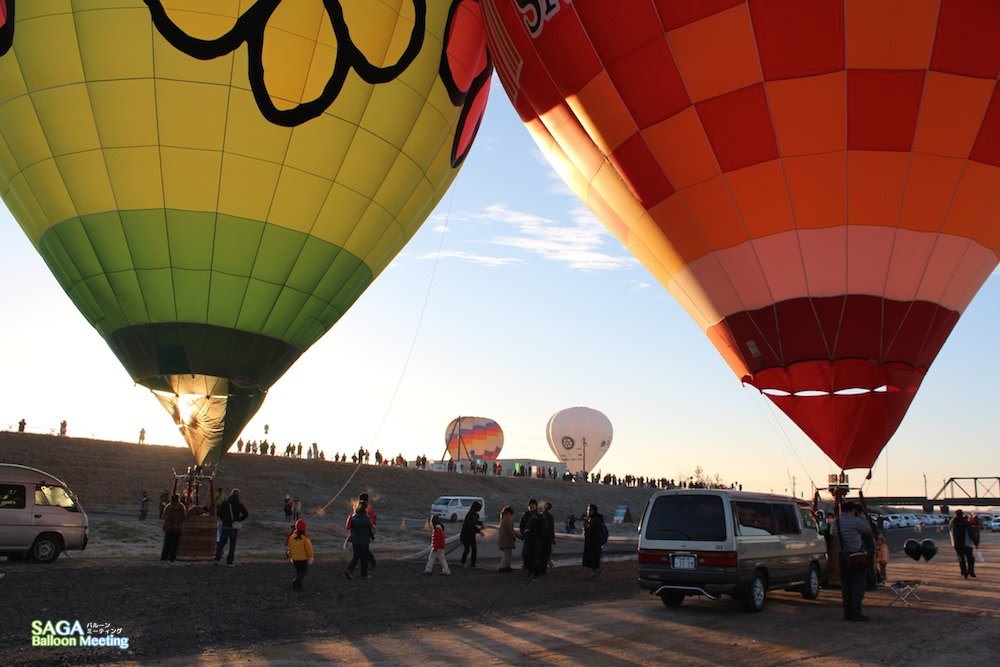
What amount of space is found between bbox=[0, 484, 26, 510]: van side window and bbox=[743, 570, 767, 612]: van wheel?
1230cm

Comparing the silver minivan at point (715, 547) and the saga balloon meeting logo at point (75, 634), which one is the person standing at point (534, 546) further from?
the saga balloon meeting logo at point (75, 634)

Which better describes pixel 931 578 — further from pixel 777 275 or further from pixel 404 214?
pixel 404 214

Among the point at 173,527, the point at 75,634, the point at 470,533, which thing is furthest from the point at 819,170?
the point at 173,527

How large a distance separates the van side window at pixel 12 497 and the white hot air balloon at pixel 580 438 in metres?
59.1

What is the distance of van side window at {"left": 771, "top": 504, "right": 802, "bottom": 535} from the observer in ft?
37.8

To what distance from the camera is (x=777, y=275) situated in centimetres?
1162

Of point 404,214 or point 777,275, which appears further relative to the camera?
point 404,214

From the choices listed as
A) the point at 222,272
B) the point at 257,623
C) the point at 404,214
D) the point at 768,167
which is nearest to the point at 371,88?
the point at 404,214

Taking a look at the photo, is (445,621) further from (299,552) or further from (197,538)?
(197,538)

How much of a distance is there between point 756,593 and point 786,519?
1.69 meters

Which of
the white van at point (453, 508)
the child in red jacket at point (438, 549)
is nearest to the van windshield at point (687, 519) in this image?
the child in red jacket at point (438, 549)

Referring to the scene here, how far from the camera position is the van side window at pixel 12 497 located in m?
14.3

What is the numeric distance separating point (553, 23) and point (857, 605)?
948 cm

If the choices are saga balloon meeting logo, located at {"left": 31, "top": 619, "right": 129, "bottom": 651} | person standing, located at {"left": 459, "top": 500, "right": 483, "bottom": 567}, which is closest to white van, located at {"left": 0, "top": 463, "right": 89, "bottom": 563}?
saga balloon meeting logo, located at {"left": 31, "top": 619, "right": 129, "bottom": 651}
